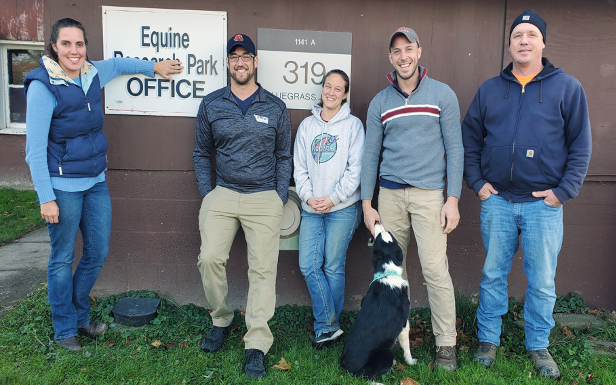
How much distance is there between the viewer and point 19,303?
405 centimetres

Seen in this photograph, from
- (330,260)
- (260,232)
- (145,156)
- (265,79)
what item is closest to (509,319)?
(330,260)

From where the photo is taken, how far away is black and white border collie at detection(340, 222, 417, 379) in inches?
115

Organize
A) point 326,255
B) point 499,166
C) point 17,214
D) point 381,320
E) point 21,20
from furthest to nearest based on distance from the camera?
1. point 21,20
2. point 17,214
3. point 326,255
4. point 499,166
5. point 381,320

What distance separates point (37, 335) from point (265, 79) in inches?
112

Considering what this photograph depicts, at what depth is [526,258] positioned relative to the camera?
312cm

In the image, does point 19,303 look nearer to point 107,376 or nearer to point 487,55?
point 107,376

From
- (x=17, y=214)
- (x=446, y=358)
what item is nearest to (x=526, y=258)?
(x=446, y=358)

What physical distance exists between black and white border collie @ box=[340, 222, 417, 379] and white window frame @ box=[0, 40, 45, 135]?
8424 millimetres

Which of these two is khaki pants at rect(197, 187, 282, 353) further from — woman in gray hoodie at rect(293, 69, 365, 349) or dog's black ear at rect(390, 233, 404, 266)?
dog's black ear at rect(390, 233, 404, 266)

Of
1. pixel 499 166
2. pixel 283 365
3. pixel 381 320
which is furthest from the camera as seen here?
pixel 283 365

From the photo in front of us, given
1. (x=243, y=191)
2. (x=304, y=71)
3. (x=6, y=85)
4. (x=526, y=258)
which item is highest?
(x=6, y=85)

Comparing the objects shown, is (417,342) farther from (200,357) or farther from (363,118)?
(363,118)

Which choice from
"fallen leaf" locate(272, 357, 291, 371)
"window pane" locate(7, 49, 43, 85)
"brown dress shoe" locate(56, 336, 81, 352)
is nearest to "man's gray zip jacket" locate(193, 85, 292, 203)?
"fallen leaf" locate(272, 357, 291, 371)

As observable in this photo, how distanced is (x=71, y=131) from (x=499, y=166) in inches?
121
